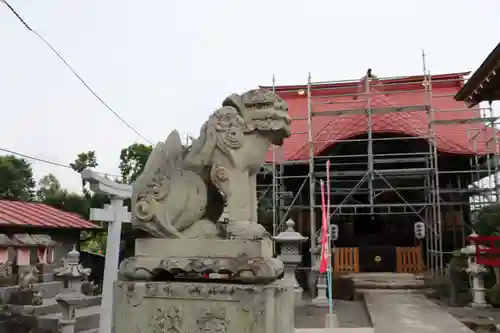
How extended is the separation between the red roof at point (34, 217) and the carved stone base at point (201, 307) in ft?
23.1

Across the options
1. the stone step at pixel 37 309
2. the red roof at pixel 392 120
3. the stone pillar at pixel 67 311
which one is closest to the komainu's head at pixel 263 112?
the stone pillar at pixel 67 311

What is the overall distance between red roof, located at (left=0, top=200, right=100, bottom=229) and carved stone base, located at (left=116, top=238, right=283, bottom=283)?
704cm

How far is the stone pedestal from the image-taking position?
301cm

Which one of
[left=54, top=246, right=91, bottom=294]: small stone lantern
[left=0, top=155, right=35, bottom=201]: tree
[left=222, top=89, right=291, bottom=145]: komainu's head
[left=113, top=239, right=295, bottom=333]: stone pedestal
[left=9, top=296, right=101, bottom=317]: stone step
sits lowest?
[left=9, top=296, right=101, bottom=317]: stone step

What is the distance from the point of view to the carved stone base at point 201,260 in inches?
120

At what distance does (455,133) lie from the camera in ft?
45.3

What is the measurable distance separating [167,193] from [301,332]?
4.10 m

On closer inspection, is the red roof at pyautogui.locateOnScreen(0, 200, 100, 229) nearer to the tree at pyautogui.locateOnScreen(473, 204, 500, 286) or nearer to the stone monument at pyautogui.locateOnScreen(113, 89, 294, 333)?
the stone monument at pyautogui.locateOnScreen(113, 89, 294, 333)

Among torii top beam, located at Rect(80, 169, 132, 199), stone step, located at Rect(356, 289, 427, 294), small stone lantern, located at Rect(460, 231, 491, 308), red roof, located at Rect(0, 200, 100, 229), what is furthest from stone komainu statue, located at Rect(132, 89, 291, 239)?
stone step, located at Rect(356, 289, 427, 294)

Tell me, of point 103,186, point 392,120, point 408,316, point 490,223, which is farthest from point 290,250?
point 392,120

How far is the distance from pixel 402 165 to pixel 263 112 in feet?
38.9

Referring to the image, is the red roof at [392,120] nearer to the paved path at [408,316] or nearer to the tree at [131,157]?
the paved path at [408,316]

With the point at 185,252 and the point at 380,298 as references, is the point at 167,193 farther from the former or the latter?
the point at 380,298

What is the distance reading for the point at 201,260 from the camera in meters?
3.14
